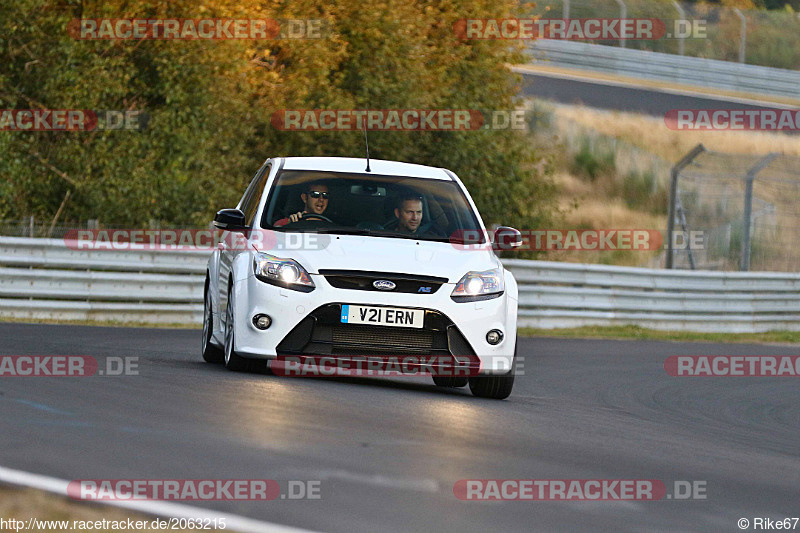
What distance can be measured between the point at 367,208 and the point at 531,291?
10.2 m

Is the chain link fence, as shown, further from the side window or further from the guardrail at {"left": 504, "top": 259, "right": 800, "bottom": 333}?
the side window

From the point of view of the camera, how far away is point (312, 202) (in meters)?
10.3

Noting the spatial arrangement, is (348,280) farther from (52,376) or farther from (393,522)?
(393,522)

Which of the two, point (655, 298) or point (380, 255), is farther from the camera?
point (655, 298)

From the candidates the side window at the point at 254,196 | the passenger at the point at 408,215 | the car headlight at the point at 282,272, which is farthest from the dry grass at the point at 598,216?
the car headlight at the point at 282,272

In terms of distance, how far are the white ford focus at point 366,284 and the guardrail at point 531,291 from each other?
746 cm

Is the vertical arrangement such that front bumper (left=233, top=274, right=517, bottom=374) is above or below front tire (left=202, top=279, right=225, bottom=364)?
above

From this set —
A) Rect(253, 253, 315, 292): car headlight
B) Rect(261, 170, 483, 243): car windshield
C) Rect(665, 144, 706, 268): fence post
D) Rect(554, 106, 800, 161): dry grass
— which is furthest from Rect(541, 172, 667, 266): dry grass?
Rect(253, 253, 315, 292): car headlight

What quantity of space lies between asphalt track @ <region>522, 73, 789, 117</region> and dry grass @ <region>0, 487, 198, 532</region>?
3633 centimetres

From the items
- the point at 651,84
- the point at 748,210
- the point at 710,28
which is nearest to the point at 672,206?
the point at 748,210

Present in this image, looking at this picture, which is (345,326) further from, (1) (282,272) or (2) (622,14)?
(2) (622,14)

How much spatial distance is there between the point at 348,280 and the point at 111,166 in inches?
546

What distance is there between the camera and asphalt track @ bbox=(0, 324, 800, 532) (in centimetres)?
559

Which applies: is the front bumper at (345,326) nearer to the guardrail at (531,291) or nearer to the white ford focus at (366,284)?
the white ford focus at (366,284)
